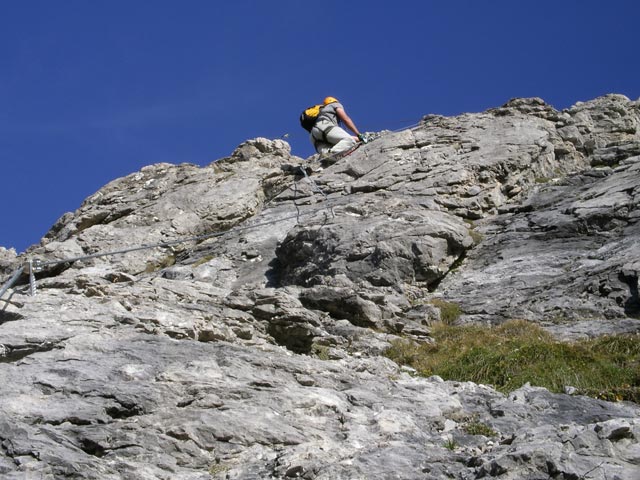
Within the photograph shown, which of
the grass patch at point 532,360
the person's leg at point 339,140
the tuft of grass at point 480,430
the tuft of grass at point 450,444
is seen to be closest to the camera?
the tuft of grass at point 450,444

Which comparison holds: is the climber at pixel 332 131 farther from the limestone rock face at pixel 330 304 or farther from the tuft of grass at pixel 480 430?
the tuft of grass at pixel 480 430

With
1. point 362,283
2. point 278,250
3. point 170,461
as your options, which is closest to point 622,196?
point 362,283

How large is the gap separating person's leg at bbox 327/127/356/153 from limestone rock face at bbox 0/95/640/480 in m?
0.75

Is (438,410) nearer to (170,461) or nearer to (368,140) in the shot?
(170,461)

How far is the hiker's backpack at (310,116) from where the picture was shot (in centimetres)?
2772

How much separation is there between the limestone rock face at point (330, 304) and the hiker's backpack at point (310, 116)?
1559 mm

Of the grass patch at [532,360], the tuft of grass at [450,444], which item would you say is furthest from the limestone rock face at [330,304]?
the grass patch at [532,360]

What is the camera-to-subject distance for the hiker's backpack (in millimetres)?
27719

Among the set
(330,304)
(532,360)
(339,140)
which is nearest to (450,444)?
(532,360)

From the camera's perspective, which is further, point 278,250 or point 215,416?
point 278,250

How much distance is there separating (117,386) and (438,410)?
3.64 meters

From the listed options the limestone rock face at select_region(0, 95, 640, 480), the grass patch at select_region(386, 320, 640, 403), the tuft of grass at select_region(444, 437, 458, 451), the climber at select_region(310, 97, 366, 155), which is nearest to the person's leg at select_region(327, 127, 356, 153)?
the climber at select_region(310, 97, 366, 155)

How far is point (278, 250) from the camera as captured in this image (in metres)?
20.6

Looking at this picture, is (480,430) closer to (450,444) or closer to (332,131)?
(450,444)
